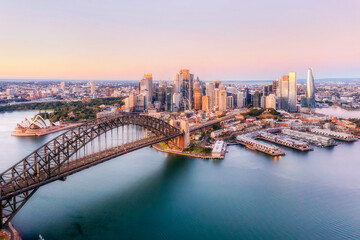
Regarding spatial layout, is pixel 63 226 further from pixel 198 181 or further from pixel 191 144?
pixel 191 144

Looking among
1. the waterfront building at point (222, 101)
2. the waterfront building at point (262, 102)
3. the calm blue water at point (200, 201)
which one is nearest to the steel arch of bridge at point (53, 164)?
the calm blue water at point (200, 201)

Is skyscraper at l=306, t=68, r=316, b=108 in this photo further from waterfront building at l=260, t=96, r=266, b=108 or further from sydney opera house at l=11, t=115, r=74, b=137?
sydney opera house at l=11, t=115, r=74, b=137

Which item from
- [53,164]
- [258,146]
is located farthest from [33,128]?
[258,146]

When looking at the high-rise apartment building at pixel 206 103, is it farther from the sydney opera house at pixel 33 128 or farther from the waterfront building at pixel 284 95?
the sydney opera house at pixel 33 128

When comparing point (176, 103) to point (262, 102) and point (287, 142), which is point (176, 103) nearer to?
point (262, 102)

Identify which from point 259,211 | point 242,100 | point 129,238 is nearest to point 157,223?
point 129,238

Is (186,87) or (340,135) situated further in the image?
(186,87)

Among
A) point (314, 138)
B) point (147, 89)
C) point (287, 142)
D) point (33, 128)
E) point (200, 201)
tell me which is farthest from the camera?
point (147, 89)
